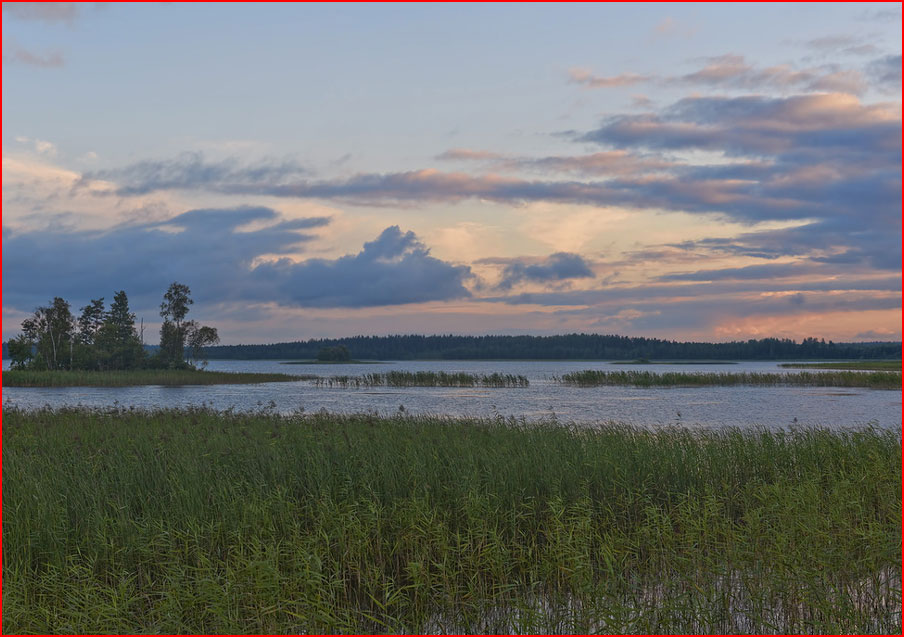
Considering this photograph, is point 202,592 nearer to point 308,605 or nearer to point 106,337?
point 308,605

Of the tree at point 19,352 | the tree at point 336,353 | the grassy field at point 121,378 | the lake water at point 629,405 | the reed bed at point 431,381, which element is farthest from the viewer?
the tree at point 336,353

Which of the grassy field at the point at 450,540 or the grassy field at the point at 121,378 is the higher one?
the grassy field at the point at 450,540

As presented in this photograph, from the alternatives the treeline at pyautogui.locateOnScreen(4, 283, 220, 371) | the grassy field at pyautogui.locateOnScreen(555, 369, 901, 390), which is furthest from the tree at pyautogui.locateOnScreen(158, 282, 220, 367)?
the grassy field at pyautogui.locateOnScreen(555, 369, 901, 390)

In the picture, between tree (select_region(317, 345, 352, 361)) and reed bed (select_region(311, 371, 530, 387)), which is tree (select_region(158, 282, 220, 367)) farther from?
tree (select_region(317, 345, 352, 361))

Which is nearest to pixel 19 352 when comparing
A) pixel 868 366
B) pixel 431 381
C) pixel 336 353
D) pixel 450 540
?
pixel 431 381

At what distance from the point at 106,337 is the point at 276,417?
76.3m

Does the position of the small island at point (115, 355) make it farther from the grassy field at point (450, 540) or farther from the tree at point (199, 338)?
the grassy field at point (450, 540)

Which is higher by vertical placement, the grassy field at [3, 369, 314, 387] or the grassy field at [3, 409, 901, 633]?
the grassy field at [3, 409, 901, 633]

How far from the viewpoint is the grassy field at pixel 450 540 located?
7.82 meters

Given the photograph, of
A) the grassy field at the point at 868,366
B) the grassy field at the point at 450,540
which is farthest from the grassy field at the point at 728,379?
the grassy field at the point at 450,540

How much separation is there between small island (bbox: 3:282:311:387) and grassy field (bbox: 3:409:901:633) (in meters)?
60.6

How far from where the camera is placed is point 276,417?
78.1 ft

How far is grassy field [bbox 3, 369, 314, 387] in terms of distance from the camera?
6581 centimetres

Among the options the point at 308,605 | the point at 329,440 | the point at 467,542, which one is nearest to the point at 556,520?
the point at 467,542
